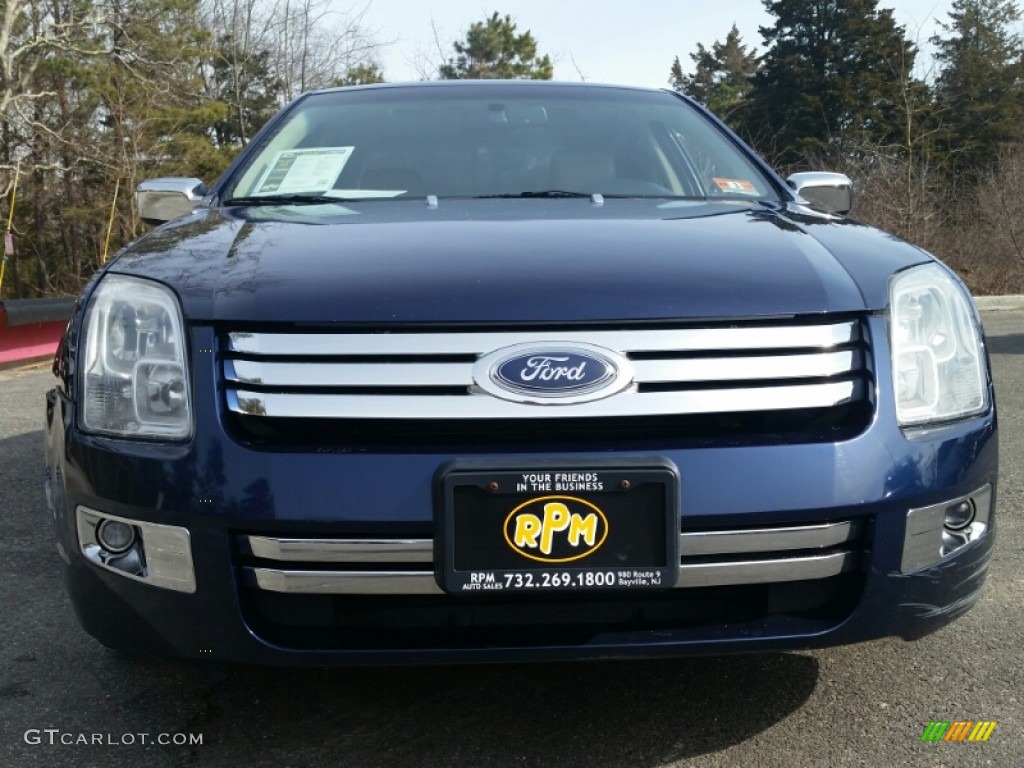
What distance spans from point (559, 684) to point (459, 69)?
43.8 meters

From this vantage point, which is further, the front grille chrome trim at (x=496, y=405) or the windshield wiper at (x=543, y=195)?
the windshield wiper at (x=543, y=195)

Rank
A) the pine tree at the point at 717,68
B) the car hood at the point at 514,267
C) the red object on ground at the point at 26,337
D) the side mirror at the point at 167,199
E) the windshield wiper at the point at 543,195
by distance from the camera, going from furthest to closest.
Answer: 1. the pine tree at the point at 717,68
2. the red object on ground at the point at 26,337
3. the side mirror at the point at 167,199
4. the windshield wiper at the point at 543,195
5. the car hood at the point at 514,267

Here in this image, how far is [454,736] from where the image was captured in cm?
214

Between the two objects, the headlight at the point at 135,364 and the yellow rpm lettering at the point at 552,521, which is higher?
the headlight at the point at 135,364

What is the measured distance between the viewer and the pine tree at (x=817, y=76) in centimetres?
4116

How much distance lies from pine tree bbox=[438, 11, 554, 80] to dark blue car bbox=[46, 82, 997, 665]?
43497 millimetres

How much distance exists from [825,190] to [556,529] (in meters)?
1.88

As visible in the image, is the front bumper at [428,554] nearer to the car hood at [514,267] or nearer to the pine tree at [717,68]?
the car hood at [514,267]

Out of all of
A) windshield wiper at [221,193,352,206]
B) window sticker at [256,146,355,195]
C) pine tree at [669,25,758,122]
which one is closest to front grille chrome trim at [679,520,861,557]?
windshield wiper at [221,193,352,206]

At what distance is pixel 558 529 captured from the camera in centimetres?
179

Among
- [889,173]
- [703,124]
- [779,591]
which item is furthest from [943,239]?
[779,591]

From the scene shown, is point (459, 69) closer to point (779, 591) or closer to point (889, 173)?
point (889, 173)

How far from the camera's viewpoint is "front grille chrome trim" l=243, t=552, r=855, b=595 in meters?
1.80

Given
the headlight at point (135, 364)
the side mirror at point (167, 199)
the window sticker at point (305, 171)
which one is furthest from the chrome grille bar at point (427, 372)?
the side mirror at point (167, 199)
